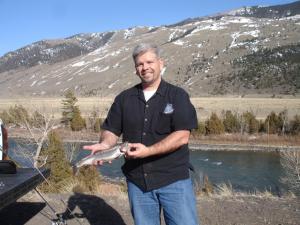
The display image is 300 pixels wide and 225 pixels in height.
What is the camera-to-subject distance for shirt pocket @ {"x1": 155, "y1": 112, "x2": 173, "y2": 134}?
3.97 m

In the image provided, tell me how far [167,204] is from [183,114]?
75cm

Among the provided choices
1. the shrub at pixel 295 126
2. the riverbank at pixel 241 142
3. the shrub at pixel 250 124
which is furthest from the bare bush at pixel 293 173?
the shrub at pixel 250 124

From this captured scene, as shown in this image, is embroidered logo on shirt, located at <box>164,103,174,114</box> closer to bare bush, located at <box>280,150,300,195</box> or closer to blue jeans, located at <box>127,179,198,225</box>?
blue jeans, located at <box>127,179,198,225</box>

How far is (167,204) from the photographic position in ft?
13.2

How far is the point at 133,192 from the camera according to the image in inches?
162

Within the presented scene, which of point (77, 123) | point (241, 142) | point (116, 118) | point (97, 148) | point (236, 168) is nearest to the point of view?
point (97, 148)

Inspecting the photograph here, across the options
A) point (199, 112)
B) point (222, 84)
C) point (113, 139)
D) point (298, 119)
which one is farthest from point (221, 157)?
point (222, 84)

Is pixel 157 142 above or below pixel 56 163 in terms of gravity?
above

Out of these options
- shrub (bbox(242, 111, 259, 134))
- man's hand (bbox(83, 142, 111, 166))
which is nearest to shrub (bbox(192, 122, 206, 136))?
shrub (bbox(242, 111, 259, 134))

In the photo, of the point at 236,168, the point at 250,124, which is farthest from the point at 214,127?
the point at 236,168

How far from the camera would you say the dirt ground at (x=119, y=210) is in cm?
696

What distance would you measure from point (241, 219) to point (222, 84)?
108 meters

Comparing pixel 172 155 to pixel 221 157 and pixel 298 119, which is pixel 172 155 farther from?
pixel 298 119

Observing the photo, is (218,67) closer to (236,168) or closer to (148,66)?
(236,168)
